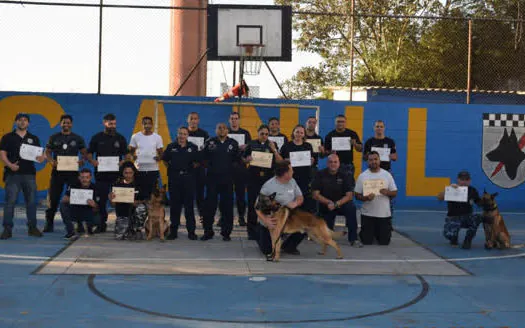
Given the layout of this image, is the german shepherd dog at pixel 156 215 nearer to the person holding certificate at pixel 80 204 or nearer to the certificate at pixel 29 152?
the person holding certificate at pixel 80 204

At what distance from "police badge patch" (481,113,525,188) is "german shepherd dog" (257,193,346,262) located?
8392 mm

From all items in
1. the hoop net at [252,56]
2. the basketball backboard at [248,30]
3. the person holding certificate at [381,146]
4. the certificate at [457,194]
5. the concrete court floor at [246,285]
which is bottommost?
the concrete court floor at [246,285]

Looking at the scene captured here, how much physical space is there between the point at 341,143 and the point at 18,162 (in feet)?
→ 18.1

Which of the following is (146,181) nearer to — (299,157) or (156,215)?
(156,215)

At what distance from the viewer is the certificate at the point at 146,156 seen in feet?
37.7

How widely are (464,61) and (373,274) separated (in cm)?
2373

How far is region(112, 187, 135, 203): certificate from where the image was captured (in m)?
10.5

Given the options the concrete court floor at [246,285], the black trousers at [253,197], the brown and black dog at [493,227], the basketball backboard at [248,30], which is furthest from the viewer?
the basketball backboard at [248,30]

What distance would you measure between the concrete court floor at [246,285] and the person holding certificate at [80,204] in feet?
0.98

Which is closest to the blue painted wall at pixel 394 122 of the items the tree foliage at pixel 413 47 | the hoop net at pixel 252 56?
the hoop net at pixel 252 56

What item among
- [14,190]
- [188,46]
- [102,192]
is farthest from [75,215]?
[188,46]

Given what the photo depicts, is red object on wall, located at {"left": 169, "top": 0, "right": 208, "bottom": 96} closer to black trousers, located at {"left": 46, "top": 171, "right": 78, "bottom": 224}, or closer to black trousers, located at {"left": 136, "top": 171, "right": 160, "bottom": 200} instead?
black trousers, located at {"left": 136, "top": 171, "right": 160, "bottom": 200}

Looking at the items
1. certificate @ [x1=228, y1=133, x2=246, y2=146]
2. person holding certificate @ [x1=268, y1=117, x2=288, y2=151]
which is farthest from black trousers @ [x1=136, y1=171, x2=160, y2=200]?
person holding certificate @ [x1=268, y1=117, x2=288, y2=151]

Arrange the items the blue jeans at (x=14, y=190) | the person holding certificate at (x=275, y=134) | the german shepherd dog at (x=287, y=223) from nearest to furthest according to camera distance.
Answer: the german shepherd dog at (x=287, y=223), the blue jeans at (x=14, y=190), the person holding certificate at (x=275, y=134)
